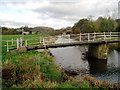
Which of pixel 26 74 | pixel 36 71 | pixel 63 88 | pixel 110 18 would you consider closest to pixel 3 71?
pixel 26 74

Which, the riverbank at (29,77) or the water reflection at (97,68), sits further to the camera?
the water reflection at (97,68)

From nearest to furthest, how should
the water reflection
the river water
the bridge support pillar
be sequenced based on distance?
1. the river water
2. the water reflection
3. the bridge support pillar

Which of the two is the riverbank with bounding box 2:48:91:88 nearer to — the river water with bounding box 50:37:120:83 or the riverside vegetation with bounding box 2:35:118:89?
the riverside vegetation with bounding box 2:35:118:89

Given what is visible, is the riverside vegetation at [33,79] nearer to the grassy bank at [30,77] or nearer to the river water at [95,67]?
the grassy bank at [30,77]

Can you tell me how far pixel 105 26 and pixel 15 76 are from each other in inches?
1449

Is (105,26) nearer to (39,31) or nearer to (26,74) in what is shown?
(26,74)

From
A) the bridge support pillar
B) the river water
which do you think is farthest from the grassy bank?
the bridge support pillar

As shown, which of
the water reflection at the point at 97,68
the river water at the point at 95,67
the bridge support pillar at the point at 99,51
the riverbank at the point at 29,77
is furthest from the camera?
the bridge support pillar at the point at 99,51

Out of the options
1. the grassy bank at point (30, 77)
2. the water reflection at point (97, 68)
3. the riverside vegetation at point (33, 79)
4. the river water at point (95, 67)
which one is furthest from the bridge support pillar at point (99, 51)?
the grassy bank at point (30, 77)

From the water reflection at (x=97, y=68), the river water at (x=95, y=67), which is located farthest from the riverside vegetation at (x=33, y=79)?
the water reflection at (x=97, y=68)

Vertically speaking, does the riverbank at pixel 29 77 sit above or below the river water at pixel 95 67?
above

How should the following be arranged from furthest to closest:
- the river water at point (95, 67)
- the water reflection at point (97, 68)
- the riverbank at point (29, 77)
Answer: the water reflection at point (97, 68) → the river water at point (95, 67) → the riverbank at point (29, 77)

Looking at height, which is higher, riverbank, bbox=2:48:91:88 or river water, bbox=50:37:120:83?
riverbank, bbox=2:48:91:88

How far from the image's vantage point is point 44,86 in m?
5.25
